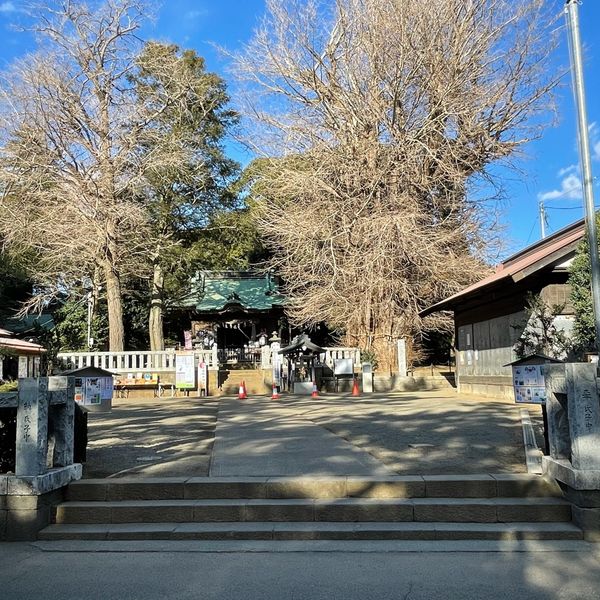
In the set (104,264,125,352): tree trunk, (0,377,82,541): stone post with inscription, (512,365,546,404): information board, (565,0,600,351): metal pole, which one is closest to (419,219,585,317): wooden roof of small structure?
(565,0,600,351): metal pole

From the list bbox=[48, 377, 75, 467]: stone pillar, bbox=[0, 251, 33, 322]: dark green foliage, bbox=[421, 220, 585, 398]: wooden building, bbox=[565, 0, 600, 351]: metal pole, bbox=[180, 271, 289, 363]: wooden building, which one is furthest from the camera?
bbox=[180, 271, 289, 363]: wooden building

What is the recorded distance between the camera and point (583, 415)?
5.96 m

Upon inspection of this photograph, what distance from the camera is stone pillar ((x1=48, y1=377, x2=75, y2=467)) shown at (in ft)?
22.1

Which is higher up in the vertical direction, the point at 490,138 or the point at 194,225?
the point at 490,138

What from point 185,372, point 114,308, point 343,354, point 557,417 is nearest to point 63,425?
point 557,417

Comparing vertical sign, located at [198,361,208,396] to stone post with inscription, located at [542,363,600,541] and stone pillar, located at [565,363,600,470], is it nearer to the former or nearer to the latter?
stone post with inscription, located at [542,363,600,541]

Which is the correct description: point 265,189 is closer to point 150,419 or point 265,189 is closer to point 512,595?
point 150,419

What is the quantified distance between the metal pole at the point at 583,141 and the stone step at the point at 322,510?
6157 millimetres

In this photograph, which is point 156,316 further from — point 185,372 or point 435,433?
point 435,433

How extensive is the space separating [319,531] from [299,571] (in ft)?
2.76

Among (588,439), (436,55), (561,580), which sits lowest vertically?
(561,580)

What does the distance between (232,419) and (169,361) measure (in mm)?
11186

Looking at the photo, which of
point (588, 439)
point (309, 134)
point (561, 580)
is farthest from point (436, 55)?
point (561, 580)

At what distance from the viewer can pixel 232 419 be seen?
12641mm
